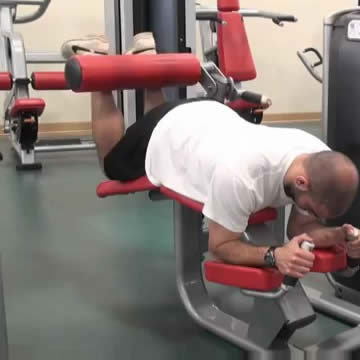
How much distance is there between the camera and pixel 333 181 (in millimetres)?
1205

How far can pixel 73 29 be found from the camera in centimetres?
468

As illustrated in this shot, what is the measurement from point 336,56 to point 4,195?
6.32ft

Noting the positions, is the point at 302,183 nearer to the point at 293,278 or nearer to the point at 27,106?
the point at 293,278

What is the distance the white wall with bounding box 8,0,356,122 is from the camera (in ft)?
15.3

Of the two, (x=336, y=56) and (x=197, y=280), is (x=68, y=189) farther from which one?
(x=336, y=56)

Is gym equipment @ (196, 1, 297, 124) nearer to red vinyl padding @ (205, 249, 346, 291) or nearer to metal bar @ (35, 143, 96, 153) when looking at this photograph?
metal bar @ (35, 143, 96, 153)

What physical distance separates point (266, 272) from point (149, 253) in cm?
106

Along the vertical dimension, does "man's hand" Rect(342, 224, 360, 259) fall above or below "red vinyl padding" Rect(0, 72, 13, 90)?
below

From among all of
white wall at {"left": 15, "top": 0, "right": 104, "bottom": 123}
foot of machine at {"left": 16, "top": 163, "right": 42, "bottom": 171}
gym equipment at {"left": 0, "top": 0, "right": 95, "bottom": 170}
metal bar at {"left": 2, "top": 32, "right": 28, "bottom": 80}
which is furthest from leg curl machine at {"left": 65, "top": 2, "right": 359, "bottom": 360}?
white wall at {"left": 15, "top": 0, "right": 104, "bottom": 123}

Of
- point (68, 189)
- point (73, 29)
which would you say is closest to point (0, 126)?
point (73, 29)

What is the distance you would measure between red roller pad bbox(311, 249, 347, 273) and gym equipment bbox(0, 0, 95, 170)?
87.2 inches

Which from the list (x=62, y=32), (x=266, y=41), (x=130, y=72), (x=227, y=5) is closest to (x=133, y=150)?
(x=130, y=72)

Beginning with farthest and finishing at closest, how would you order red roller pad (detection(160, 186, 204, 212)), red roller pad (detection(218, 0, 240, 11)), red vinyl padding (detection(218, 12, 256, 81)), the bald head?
red roller pad (detection(218, 0, 240, 11)) < red vinyl padding (detection(218, 12, 256, 81)) < red roller pad (detection(160, 186, 204, 212)) < the bald head

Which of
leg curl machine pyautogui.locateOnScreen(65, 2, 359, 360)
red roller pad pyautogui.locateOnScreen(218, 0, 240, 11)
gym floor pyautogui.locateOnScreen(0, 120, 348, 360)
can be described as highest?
red roller pad pyautogui.locateOnScreen(218, 0, 240, 11)
